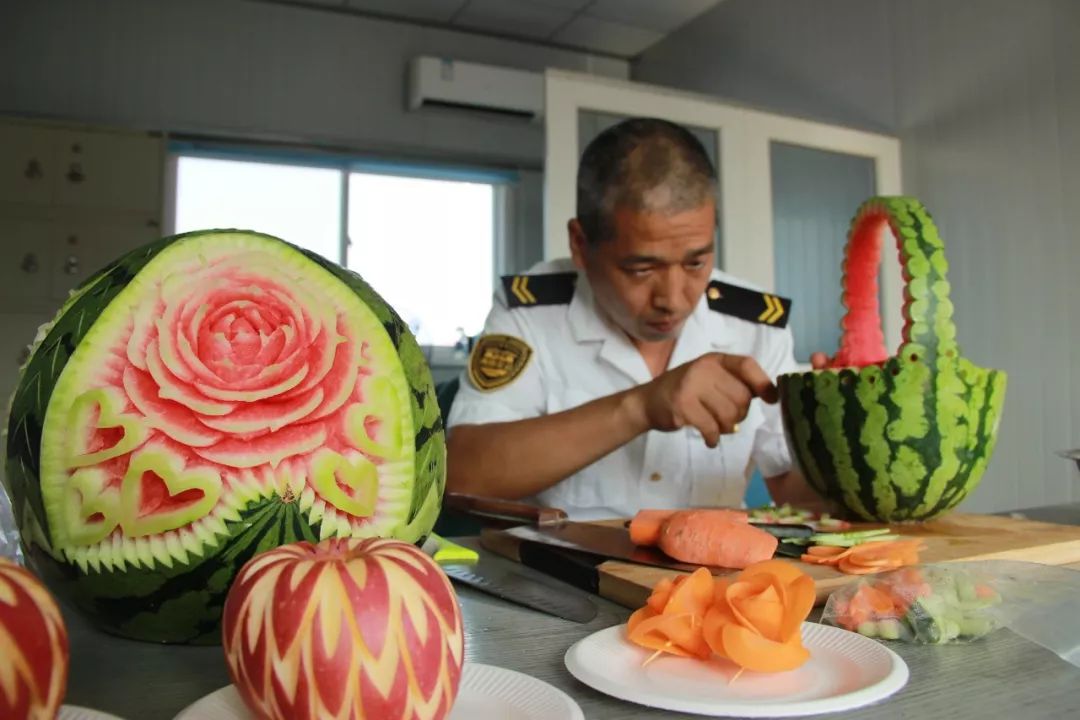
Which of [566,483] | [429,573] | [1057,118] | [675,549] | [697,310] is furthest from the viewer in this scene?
[1057,118]

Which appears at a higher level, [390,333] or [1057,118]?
[1057,118]

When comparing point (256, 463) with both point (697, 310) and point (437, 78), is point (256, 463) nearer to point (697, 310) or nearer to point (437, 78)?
point (697, 310)

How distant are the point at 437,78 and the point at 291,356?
4.42m

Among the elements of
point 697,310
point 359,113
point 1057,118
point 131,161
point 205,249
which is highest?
point 359,113

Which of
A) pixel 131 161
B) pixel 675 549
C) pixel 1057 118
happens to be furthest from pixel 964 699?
pixel 131 161

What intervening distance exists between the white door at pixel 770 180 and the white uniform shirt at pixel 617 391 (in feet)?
5.00

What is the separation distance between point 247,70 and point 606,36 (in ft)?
6.82

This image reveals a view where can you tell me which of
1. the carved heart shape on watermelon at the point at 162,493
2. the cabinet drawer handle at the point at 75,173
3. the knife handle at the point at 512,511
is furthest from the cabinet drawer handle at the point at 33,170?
the carved heart shape on watermelon at the point at 162,493

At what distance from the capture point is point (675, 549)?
2.31 feet

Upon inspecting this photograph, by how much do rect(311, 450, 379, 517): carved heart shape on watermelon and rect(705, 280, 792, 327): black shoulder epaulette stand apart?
1.49 meters

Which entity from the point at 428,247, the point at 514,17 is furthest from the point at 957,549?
the point at 428,247

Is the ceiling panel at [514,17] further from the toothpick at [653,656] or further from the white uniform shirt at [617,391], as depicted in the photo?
the toothpick at [653,656]

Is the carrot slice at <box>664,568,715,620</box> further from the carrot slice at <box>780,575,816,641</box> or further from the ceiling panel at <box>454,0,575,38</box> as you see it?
the ceiling panel at <box>454,0,575,38</box>

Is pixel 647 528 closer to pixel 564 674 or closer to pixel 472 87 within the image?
pixel 564 674
